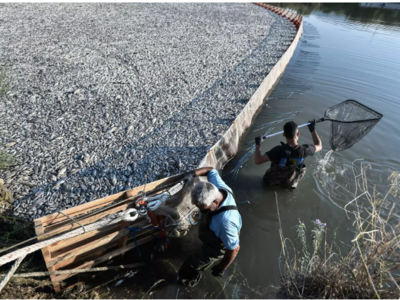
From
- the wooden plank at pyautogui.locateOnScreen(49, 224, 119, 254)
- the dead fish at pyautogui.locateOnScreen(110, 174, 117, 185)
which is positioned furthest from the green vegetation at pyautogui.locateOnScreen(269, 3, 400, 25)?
the wooden plank at pyautogui.locateOnScreen(49, 224, 119, 254)

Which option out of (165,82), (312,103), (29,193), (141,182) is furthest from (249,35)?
(29,193)

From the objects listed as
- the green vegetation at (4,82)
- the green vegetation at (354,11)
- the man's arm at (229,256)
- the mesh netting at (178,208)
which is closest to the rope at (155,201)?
the mesh netting at (178,208)

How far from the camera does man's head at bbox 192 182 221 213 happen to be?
2561mm

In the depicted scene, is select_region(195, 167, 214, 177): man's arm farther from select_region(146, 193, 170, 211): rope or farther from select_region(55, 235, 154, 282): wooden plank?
select_region(55, 235, 154, 282): wooden plank

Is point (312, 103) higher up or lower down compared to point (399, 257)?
lower down

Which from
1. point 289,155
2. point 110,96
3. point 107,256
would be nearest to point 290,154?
point 289,155

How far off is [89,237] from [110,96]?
180 inches

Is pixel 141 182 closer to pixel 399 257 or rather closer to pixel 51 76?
pixel 399 257

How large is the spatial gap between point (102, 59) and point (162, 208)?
743cm

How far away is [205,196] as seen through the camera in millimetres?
2562

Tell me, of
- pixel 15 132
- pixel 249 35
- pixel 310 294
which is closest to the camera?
pixel 310 294

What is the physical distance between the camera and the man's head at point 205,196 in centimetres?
256

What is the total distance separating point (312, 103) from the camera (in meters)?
8.52

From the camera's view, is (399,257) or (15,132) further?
(15,132)
